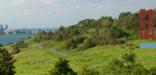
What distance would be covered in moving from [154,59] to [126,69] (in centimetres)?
2466

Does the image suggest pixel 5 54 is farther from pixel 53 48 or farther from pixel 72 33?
pixel 72 33

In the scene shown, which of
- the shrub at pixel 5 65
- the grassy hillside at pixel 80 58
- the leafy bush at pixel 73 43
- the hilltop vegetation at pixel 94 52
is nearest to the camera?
the shrub at pixel 5 65

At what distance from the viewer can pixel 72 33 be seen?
13875cm

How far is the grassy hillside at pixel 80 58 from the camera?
82625 mm

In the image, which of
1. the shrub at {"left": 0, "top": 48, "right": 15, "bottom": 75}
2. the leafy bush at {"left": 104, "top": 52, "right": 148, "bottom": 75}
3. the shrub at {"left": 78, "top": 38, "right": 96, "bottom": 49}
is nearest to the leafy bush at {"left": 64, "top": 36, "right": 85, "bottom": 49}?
the shrub at {"left": 78, "top": 38, "right": 96, "bottom": 49}

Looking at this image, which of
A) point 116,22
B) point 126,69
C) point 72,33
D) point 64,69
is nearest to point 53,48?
point 72,33

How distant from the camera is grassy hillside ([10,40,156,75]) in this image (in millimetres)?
82625

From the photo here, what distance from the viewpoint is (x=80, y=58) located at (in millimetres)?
93625

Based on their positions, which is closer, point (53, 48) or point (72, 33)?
point (53, 48)

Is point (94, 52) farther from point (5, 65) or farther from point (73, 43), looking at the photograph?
point (5, 65)

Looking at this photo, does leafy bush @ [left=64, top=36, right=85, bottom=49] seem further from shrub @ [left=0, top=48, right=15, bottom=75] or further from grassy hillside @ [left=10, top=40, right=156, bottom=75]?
shrub @ [left=0, top=48, right=15, bottom=75]

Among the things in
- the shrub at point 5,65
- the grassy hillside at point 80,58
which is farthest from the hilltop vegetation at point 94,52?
the shrub at point 5,65

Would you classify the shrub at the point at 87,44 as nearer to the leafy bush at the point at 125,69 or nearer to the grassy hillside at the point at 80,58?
the grassy hillside at the point at 80,58

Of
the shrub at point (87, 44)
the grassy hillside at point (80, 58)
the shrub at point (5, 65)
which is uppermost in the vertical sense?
the shrub at point (5, 65)
